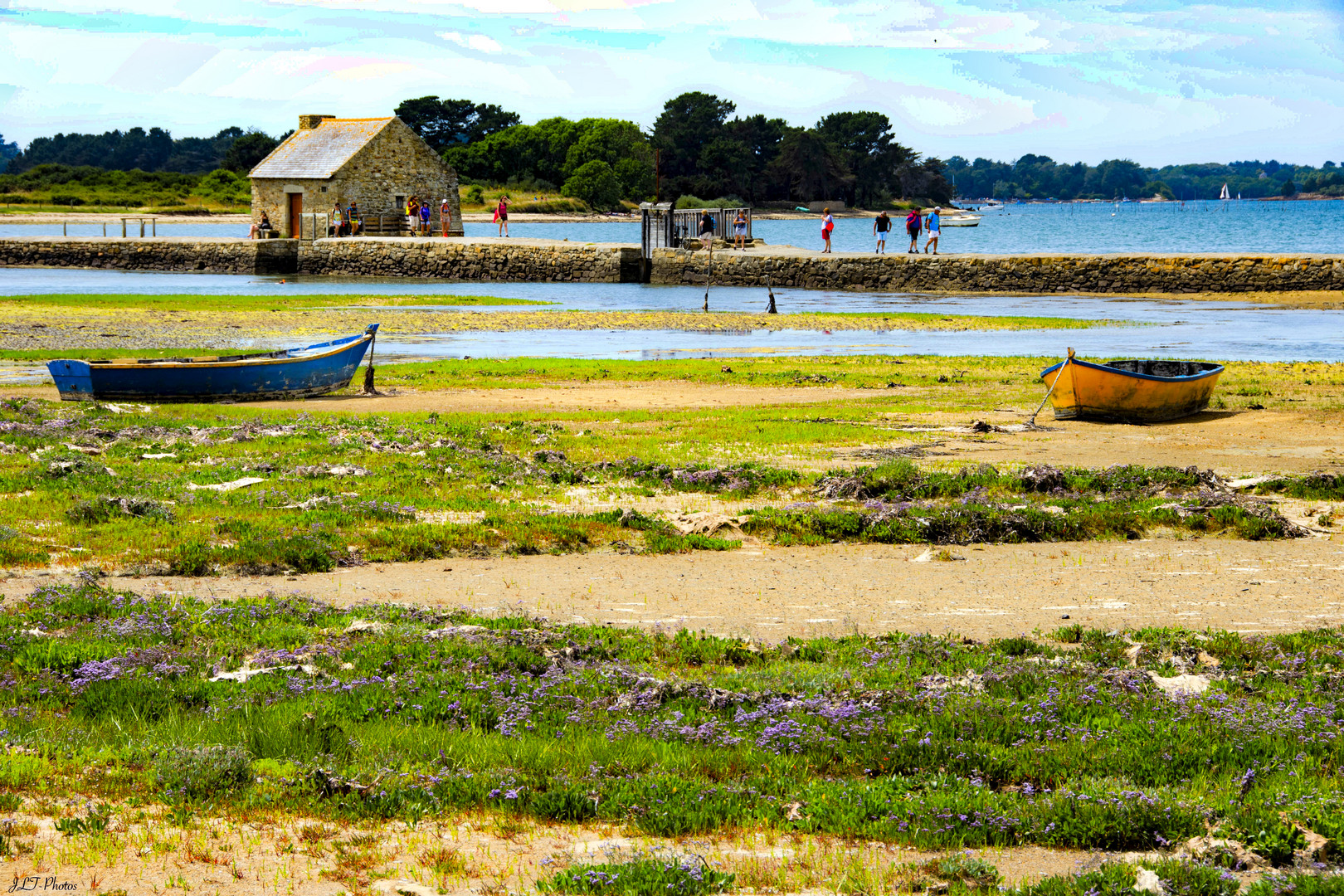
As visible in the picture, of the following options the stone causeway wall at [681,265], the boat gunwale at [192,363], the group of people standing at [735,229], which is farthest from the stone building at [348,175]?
the boat gunwale at [192,363]

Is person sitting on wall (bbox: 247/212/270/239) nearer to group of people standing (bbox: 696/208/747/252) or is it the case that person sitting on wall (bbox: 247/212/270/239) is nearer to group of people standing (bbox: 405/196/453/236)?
group of people standing (bbox: 405/196/453/236)

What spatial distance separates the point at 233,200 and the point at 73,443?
112096 mm

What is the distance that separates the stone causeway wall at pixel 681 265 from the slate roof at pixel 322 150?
4492mm

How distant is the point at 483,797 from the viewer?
19.3ft

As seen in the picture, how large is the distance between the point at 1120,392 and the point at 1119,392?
11 millimetres

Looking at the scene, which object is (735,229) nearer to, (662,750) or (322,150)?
(322,150)

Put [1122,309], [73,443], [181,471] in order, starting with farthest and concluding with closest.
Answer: [1122,309] → [73,443] → [181,471]

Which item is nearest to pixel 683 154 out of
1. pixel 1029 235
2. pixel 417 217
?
pixel 1029 235

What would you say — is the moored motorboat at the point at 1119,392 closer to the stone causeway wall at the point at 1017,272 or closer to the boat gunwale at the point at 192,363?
the boat gunwale at the point at 192,363

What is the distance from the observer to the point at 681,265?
5394cm

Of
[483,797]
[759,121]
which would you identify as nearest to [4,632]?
[483,797]

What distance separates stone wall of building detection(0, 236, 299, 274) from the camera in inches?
2382

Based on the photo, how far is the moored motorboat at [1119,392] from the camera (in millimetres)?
18016

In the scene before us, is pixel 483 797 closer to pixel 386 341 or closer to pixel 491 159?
pixel 386 341
